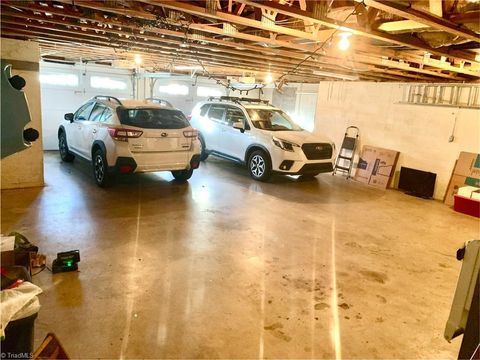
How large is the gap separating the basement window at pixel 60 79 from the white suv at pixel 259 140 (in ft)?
11.6

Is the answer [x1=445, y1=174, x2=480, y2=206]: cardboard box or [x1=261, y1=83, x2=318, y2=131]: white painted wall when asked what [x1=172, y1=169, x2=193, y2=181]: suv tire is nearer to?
[x1=445, y1=174, x2=480, y2=206]: cardboard box

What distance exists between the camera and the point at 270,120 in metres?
7.89

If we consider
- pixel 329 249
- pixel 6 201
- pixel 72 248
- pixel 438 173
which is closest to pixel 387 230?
pixel 329 249

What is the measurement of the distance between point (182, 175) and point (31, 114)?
2.74 meters

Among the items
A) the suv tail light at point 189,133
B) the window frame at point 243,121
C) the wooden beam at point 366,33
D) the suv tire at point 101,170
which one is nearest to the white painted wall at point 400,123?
the wooden beam at point 366,33

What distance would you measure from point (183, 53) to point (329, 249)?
425 centimetres

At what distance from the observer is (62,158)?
7906mm

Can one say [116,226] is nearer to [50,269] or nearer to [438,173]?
[50,269]

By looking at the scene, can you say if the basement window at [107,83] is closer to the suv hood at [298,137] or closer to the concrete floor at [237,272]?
the concrete floor at [237,272]

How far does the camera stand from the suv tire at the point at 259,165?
7.25 meters

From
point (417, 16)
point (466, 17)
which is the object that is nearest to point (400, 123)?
point (466, 17)

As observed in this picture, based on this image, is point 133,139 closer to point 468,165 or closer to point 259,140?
point 259,140

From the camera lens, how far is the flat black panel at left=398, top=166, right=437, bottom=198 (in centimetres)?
742

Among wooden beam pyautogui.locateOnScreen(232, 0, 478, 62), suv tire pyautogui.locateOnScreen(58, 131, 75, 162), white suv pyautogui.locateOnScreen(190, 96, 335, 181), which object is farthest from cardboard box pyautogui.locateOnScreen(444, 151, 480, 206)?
suv tire pyautogui.locateOnScreen(58, 131, 75, 162)
